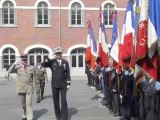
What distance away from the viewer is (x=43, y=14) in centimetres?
3938

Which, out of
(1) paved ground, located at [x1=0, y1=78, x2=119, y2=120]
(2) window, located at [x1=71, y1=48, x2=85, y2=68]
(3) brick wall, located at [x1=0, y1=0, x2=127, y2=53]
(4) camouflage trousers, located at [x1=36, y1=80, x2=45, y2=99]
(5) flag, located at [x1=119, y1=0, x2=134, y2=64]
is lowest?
(1) paved ground, located at [x1=0, y1=78, x2=119, y2=120]

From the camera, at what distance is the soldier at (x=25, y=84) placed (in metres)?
11.7

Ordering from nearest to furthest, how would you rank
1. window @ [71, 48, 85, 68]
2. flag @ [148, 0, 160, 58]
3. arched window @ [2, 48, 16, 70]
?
1. flag @ [148, 0, 160, 58]
2. arched window @ [2, 48, 16, 70]
3. window @ [71, 48, 85, 68]

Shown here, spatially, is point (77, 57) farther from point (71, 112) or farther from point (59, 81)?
→ point (59, 81)

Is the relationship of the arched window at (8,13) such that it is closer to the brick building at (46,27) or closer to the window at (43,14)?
the brick building at (46,27)

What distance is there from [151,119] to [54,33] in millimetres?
31568

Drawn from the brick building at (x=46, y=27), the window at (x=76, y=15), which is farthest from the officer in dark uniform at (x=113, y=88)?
the window at (x=76, y=15)

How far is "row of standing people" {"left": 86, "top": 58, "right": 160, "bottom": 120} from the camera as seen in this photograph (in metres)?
8.09

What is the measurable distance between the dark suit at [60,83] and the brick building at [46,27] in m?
26.3

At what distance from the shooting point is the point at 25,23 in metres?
38.8

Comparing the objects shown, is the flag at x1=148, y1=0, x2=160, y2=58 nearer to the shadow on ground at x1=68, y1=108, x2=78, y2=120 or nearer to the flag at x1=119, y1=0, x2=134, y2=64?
the flag at x1=119, y1=0, x2=134, y2=64

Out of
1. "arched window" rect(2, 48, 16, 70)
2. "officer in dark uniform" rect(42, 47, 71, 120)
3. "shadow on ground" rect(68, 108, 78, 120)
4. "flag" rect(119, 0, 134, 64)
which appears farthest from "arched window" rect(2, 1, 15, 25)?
"flag" rect(119, 0, 134, 64)

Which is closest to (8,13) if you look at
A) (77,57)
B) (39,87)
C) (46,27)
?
(46,27)

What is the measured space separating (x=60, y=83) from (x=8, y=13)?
2801 centimetres
